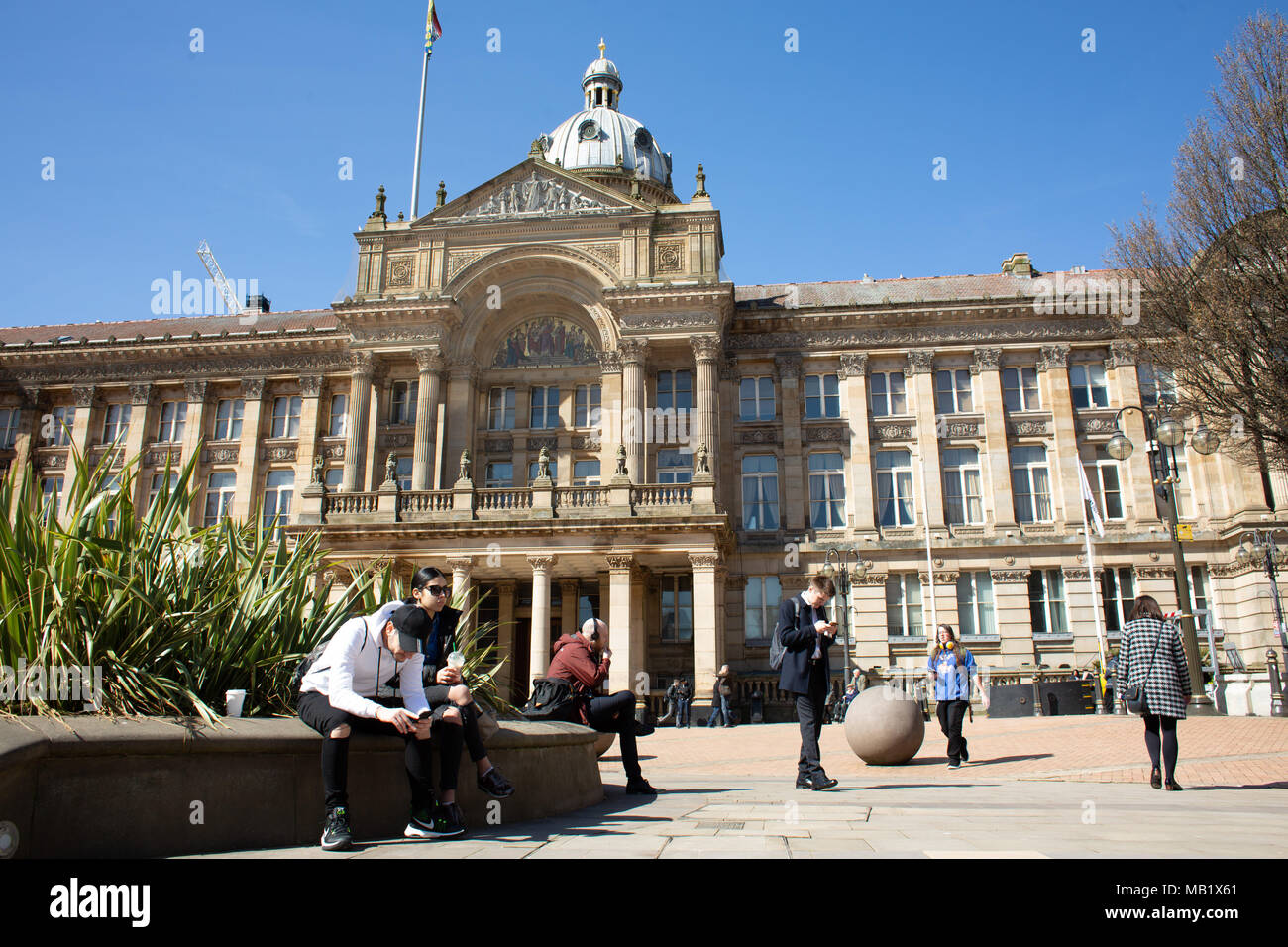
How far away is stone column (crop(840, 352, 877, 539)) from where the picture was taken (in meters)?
35.1

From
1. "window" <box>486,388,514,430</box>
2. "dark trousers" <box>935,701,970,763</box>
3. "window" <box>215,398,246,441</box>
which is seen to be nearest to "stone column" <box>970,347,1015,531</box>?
"window" <box>486,388,514,430</box>

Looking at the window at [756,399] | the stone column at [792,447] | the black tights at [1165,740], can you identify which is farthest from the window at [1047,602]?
the black tights at [1165,740]

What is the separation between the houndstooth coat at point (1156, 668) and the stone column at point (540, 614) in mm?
20011

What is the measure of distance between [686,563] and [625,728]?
21.3 metres

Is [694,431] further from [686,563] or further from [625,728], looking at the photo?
[625,728]

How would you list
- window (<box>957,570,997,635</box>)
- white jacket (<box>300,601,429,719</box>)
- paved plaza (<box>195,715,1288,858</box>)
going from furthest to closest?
window (<box>957,570,997,635</box>)
white jacket (<box>300,601,429,719</box>)
paved plaza (<box>195,715,1288,858</box>)

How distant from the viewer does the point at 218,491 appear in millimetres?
39344

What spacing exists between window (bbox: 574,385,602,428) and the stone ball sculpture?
24950mm

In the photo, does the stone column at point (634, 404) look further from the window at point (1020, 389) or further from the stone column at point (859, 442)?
the window at point (1020, 389)

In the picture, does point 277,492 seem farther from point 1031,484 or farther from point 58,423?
point 1031,484

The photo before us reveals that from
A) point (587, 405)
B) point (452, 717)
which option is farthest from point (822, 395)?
point (452, 717)

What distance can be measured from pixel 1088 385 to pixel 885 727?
28.9 metres

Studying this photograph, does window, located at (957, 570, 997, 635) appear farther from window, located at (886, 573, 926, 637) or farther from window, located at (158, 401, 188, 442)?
window, located at (158, 401, 188, 442)
